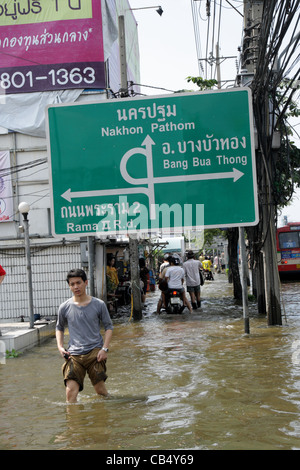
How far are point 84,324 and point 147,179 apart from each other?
297 cm

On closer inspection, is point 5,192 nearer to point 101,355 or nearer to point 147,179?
point 147,179

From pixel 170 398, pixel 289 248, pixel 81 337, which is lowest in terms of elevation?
pixel 170 398

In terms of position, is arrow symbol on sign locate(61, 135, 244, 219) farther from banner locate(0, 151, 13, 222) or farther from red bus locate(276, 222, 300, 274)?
red bus locate(276, 222, 300, 274)

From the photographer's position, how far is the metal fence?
57.5 ft

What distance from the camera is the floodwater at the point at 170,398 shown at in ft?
17.5

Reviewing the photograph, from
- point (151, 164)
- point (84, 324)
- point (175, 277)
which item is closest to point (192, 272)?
point (175, 277)

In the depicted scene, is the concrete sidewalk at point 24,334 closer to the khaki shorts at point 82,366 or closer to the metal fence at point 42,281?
the metal fence at point 42,281

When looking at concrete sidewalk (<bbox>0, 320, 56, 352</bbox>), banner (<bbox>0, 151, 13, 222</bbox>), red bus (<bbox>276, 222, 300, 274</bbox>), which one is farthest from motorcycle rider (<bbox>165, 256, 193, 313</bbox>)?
red bus (<bbox>276, 222, 300, 274</bbox>)

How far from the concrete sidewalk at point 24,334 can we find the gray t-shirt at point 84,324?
4.99 meters

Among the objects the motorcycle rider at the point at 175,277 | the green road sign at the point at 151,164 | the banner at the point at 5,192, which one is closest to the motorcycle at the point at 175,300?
the motorcycle rider at the point at 175,277

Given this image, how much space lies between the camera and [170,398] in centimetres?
695

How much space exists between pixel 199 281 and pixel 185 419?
1214cm

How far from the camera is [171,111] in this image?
9016mm

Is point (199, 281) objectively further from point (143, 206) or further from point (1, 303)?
point (143, 206)
